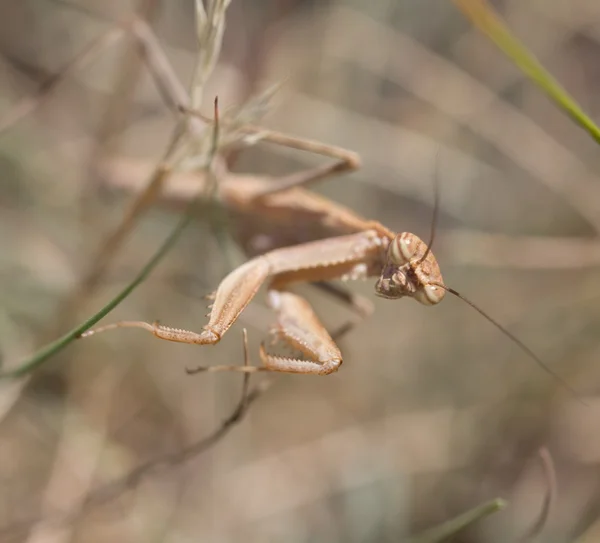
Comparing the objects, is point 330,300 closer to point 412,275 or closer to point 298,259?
point 298,259

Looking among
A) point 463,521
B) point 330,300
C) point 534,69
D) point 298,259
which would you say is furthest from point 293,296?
point 330,300

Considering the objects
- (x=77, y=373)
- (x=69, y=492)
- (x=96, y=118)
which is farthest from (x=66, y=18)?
(x=69, y=492)

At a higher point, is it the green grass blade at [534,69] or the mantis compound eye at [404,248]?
the green grass blade at [534,69]

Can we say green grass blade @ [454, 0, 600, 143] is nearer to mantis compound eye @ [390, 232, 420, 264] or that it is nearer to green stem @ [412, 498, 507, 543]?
mantis compound eye @ [390, 232, 420, 264]

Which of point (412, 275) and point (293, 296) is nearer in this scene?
point (412, 275)

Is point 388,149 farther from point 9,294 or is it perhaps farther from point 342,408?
point 9,294

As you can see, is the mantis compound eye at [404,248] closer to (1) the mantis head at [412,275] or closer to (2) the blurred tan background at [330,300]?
(1) the mantis head at [412,275]

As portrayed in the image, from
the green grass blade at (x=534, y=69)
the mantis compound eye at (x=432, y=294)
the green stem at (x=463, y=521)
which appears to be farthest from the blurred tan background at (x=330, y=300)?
the green grass blade at (x=534, y=69)
